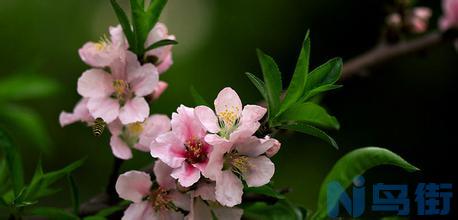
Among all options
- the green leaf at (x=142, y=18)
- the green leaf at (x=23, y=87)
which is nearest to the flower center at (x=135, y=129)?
the green leaf at (x=142, y=18)

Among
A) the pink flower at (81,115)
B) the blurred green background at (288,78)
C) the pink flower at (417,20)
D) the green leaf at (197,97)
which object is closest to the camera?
the green leaf at (197,97)

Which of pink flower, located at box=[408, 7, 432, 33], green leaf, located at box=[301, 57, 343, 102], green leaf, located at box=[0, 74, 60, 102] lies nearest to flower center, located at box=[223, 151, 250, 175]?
green leaf, located at box=[301, 57, 343, 102]

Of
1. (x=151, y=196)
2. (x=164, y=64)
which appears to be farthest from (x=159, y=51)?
(x=151, y=196)

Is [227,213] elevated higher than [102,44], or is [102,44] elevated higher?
[102,44]

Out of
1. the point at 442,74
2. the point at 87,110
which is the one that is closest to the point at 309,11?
the point at 442,74

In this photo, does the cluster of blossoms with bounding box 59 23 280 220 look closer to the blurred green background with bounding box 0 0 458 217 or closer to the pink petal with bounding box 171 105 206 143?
the pink petal with bounding box 171 105 206 143

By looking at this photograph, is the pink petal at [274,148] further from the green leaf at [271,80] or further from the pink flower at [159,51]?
the pink flower at [159,51]

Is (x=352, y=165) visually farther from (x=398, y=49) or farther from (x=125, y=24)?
(x=398, y=49)
